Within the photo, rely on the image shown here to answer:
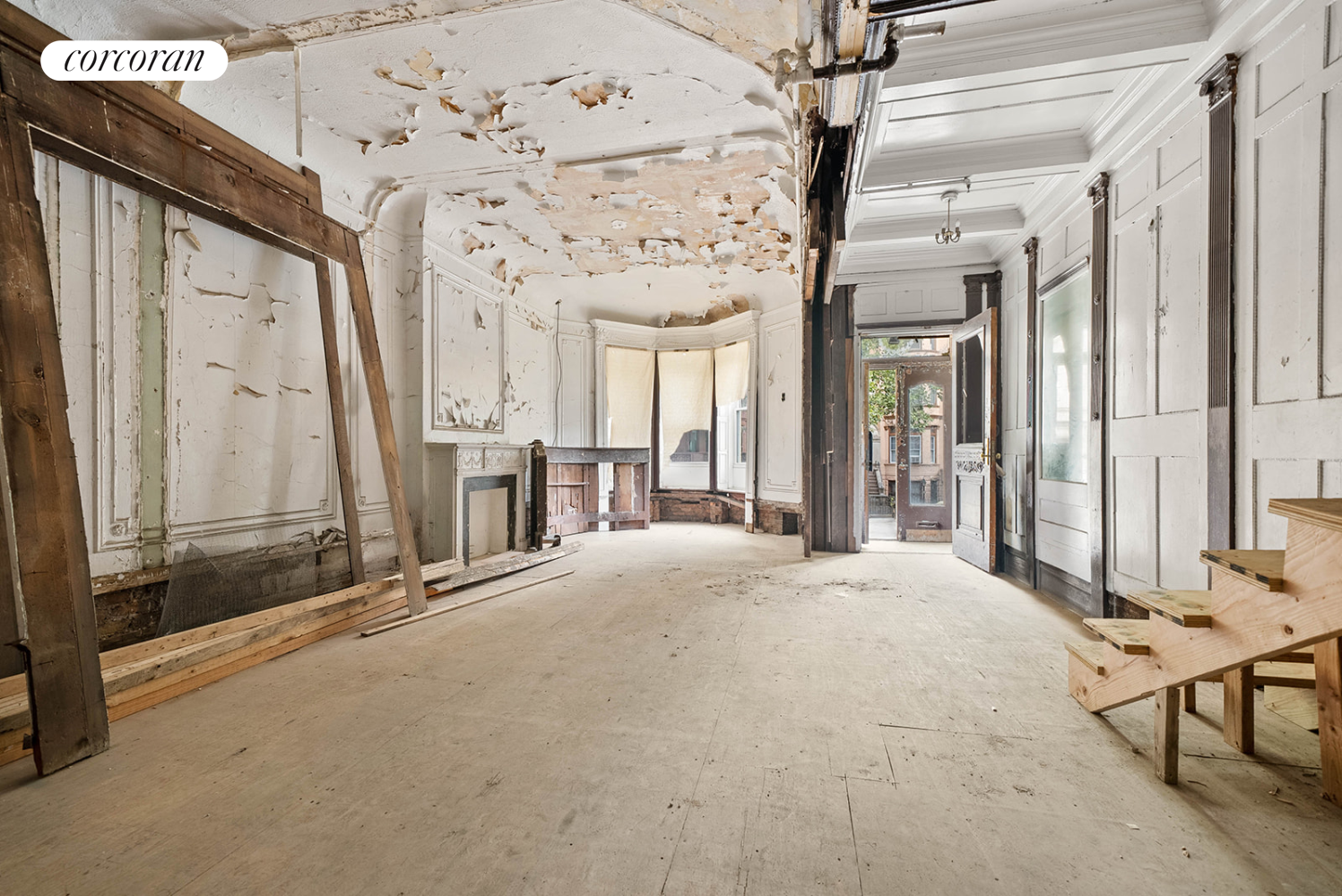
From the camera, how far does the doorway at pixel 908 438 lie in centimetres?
674

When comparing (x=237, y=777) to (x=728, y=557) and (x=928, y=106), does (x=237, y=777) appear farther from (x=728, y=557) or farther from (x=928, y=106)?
(x=928, y=106)

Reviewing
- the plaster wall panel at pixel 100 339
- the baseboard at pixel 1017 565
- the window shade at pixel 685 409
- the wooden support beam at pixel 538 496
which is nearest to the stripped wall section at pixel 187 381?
the plaster wall panel at pixel 100 339

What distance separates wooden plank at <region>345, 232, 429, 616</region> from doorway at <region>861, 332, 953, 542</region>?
409 centimetres

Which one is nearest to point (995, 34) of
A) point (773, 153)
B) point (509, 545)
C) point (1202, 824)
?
point (773, 153)

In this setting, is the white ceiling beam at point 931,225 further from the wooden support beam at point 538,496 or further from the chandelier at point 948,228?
the wooden support beam at point 538,496

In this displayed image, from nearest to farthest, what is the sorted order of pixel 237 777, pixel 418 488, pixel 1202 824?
pixel 1202 824, pixel 237 777, pixel 418 488

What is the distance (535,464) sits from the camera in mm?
5293

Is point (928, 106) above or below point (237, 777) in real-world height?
above

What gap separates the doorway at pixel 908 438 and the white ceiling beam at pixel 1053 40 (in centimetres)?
290

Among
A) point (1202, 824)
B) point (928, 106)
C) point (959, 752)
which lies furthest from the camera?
point (928, 106)

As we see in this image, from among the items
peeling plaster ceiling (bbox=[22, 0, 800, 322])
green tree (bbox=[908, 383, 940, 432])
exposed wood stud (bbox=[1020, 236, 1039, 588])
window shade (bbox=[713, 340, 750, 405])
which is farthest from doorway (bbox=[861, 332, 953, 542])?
peeling plaster ceiling (bbox=[22, 0, 800, 322])

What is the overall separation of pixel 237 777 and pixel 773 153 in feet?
13.1

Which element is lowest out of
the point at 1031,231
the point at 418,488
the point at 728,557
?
the point at 728,557

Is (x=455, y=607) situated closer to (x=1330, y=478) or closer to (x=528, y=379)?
(x=528, y=379)
